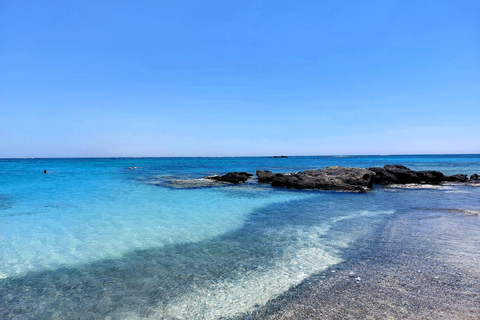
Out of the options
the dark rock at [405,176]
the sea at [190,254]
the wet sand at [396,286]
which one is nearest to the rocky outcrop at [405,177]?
the dark rock at [405,176]

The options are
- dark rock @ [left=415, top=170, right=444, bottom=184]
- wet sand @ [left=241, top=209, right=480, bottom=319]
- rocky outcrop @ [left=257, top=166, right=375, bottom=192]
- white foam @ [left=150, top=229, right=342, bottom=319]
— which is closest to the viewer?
wet sand @ [left=241, top=209, right=480, bottom=319]

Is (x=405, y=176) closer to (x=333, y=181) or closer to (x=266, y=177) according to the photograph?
(x=333, y=181)

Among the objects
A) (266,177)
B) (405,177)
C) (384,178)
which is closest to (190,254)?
(266,177)

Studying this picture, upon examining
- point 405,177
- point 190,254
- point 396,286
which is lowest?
point 190,254

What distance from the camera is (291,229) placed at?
11297 millimetres

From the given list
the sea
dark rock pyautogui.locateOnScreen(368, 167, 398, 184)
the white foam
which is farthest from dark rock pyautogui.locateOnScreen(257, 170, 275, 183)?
the white foam

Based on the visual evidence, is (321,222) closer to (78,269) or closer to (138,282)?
(138,282)

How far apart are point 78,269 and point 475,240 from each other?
12.9 metres

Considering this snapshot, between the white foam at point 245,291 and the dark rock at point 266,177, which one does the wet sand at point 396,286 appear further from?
the dark rock at point 266,177

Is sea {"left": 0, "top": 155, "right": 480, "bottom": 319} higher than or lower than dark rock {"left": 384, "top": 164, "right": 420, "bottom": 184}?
lower

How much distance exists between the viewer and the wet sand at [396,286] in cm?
501

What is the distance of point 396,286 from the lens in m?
5.99

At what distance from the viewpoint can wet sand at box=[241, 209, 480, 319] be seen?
197 inches

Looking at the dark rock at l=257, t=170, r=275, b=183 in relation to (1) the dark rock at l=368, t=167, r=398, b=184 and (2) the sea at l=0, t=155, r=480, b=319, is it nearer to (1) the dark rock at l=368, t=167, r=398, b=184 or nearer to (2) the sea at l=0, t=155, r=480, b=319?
(1) the dark rock at l=368, t=167, r=398, b=184
